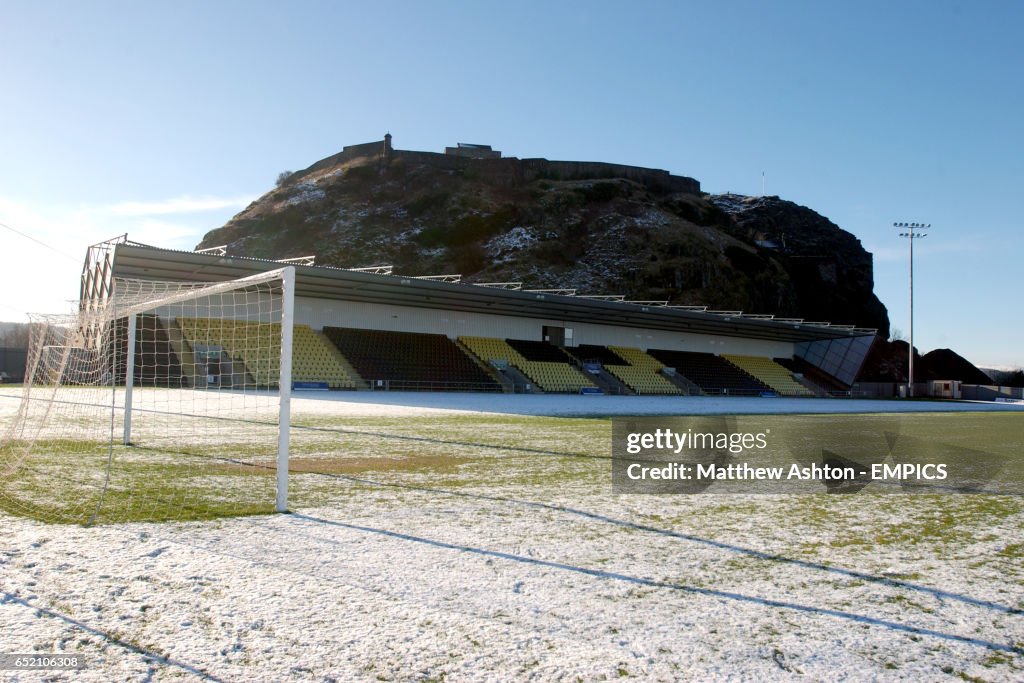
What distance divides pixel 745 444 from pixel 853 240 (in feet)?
404

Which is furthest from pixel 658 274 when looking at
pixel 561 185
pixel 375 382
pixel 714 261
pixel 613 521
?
pixel 613 521

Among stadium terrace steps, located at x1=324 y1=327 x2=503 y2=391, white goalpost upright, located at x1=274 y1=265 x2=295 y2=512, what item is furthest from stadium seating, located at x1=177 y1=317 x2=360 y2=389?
white goalpost upright, located at x1=274 y1=265 x2=295 y2=512

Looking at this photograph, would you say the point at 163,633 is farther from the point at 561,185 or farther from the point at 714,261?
the point at 561,185

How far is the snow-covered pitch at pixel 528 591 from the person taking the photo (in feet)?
9.83

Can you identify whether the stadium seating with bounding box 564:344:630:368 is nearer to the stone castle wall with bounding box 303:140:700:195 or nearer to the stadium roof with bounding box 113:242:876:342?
the stadium roof with bounding box 113:242:876:342

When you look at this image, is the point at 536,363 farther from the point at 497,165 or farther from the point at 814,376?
the point at 497,165

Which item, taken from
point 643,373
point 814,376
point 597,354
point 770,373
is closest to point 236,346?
point 597,354

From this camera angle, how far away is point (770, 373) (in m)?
52.4

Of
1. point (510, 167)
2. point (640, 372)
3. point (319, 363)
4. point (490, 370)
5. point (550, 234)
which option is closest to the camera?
point (319, 363)

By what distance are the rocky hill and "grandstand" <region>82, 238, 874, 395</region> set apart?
122ft

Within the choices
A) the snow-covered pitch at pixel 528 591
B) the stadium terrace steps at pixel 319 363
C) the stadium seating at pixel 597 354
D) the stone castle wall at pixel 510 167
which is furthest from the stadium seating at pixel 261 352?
the stone castle wall at pixel 510 167

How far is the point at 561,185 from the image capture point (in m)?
109

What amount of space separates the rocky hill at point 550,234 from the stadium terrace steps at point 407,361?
50744mm

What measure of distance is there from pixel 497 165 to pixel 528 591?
358ft
